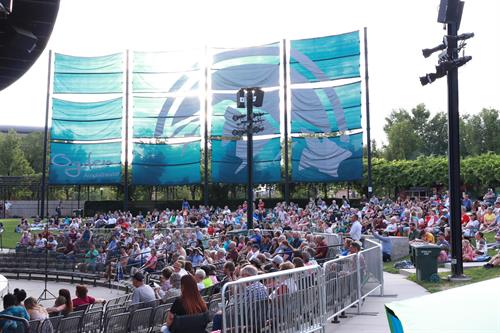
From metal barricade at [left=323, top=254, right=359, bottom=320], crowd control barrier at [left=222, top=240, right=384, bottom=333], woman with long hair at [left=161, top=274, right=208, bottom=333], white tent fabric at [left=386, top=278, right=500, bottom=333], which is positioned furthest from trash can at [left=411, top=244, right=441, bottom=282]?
white tent fabric at [left=386, top=278, right=500, bottom=333]

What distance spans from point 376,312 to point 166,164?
34179mm

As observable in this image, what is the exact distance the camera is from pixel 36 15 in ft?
40.5

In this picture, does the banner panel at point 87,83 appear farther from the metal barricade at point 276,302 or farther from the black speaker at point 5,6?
the metal barricade at point 276,302

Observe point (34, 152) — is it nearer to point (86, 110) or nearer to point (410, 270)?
point (86, 110)

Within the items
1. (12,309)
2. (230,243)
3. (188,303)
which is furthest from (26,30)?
(188,303)

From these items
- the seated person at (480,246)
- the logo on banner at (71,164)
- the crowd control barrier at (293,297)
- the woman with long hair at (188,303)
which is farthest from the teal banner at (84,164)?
the woman with long hair at (188,303)

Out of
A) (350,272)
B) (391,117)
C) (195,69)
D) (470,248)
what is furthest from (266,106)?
(391,117)

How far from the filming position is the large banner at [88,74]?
147 ft

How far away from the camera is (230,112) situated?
42969 millimetres

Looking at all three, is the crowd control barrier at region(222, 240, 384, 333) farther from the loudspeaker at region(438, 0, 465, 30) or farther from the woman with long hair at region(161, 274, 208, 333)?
the loudspeaker at region(438, 0, 465, 30)

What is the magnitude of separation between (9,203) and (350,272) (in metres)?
55.4

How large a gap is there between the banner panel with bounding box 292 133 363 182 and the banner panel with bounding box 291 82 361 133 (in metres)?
0.83

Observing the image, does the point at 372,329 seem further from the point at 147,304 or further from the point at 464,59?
the point at 464,59

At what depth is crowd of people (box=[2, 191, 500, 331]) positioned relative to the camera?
11172mm
